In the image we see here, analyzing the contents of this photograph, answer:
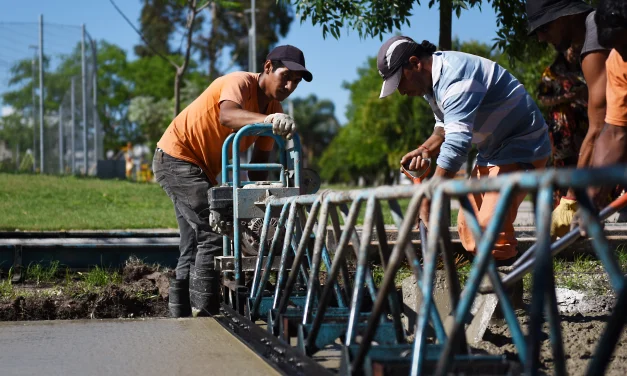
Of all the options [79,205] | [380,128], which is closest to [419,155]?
[79,205]

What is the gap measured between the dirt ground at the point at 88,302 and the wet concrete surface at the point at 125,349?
48 centimetres

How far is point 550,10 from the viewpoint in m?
4.67

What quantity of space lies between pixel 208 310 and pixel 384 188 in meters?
3.06

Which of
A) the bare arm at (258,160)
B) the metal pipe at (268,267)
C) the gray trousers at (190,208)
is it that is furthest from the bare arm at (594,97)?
the bare arm at (258,160)

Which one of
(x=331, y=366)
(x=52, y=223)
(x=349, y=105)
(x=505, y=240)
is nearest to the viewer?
(x=331, y=366)

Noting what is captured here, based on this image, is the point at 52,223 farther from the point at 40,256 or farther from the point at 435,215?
the point at 435,215

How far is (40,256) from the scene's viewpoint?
26.2 feet

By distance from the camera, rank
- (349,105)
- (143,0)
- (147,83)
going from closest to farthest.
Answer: (143,0) < (147,83) < (349,105)

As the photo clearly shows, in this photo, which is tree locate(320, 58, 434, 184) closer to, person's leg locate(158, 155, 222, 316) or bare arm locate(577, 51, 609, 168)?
person's leg locate(158, 155, 222, 316)

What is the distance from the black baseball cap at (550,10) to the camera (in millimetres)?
4609

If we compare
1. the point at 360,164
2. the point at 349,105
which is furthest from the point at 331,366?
the point at 349,105

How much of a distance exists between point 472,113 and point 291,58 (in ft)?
5.71

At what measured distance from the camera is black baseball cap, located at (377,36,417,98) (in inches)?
190

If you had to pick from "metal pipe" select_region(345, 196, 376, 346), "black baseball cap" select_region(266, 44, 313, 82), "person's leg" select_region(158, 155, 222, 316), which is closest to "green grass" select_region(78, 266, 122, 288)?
"person's leg" select_region(158, 155, 222, 316)
